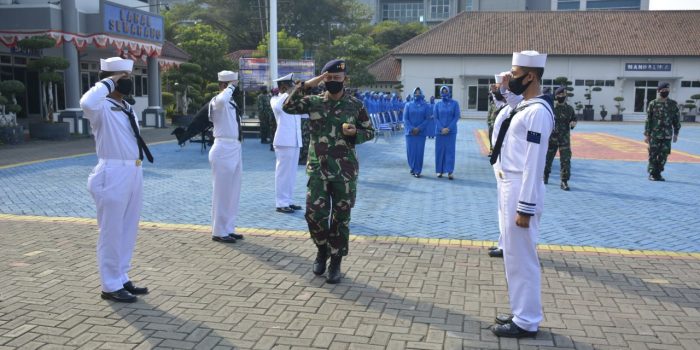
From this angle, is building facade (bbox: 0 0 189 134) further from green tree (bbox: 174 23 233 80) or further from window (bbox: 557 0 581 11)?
window (bbox: 557 0 581 11)

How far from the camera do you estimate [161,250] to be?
641cm

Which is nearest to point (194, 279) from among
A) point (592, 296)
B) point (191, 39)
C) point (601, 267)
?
point (592, 296)

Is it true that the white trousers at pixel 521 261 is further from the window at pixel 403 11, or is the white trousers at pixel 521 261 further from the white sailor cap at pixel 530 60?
the window at pixel 403 11

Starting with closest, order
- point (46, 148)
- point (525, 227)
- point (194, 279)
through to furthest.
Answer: point (525, 227) < point (194, 279) < point (46, 148)

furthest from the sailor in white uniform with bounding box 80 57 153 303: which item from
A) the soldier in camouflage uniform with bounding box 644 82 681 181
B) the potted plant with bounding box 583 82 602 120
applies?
the potted plant with bounding box 583 82 602 120

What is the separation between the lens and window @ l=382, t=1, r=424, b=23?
92.3 meters

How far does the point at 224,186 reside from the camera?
681 centimetres

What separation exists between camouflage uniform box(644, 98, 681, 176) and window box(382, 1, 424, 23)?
83281mm

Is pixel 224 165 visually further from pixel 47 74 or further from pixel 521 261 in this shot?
pixel 47 74

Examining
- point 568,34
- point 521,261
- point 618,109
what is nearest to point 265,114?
point 521,261

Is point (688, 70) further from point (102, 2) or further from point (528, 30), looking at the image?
point (102, 2)

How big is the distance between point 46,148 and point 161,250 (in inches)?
498

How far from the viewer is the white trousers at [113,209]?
4816 millimetres

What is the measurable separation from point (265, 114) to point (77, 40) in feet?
24.5
